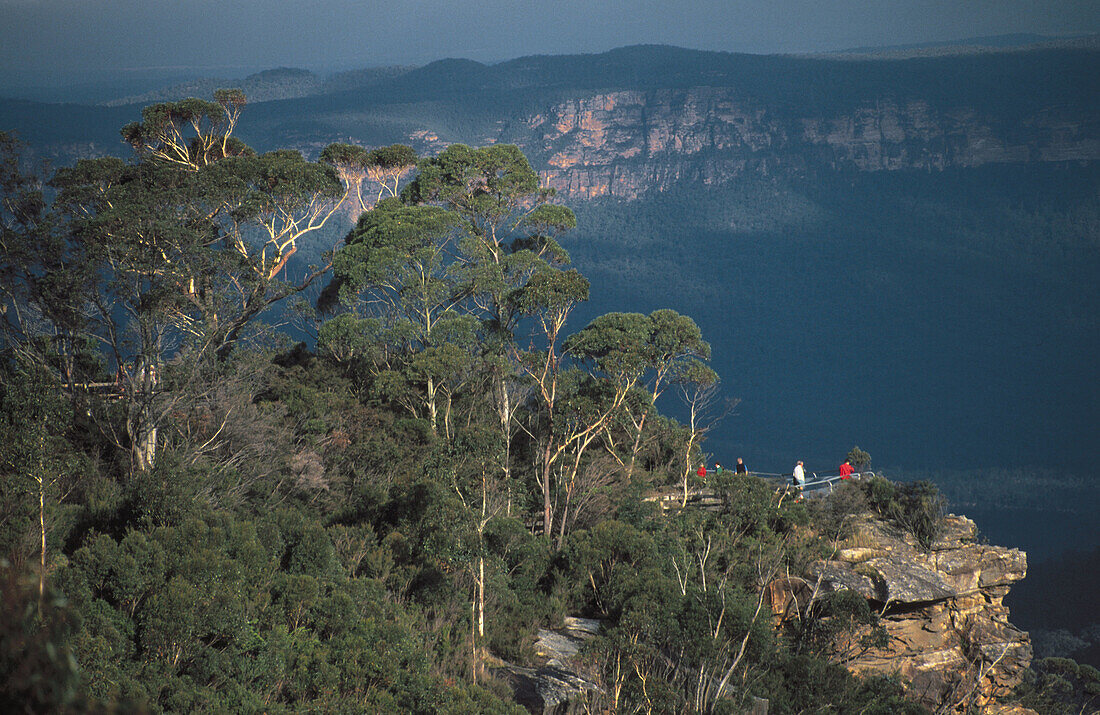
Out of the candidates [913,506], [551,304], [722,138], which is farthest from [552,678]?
[722,138]

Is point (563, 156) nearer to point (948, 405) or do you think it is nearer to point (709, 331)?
point (709, 331)

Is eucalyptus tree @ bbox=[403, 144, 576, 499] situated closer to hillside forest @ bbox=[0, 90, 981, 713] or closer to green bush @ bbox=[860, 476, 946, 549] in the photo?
hillside forest @ bbox=[0, 90, 981, 713]

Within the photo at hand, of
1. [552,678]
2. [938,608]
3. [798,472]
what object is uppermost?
[552,678]

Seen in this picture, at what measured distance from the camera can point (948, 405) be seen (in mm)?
73062

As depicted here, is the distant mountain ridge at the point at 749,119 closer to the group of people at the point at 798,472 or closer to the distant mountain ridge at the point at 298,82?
the distant mountain ridge at the point at 298,82

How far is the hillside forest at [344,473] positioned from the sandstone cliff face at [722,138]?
8147 centimetres

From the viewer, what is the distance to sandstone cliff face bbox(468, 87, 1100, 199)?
341 feet

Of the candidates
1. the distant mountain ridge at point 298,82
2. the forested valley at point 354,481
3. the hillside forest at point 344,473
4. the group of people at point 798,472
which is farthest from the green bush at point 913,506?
the distant mountain ridge at point 298,82

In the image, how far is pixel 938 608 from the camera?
18.3 meters

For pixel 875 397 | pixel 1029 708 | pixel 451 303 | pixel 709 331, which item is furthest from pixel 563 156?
pixel 1029 708

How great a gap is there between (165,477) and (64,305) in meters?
5.34

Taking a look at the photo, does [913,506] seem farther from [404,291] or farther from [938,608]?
[404,291]

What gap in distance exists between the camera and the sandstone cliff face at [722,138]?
341 ft

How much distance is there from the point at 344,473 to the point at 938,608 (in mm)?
13836
